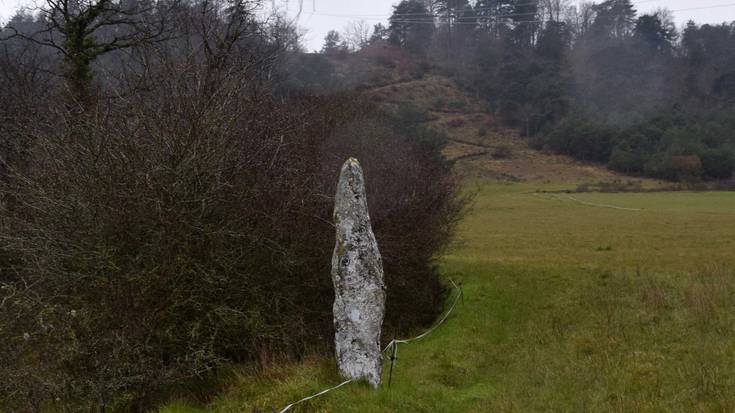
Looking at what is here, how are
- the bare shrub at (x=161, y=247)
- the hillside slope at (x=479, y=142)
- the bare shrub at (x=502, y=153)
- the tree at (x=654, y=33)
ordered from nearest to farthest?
the bare shrub at (x=161, y=247) → the hillside slope at (x=479, y=142) → the bare shrub at (x=502, y=153) → the tree at (x=654, y=33)

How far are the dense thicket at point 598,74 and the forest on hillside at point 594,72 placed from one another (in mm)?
178

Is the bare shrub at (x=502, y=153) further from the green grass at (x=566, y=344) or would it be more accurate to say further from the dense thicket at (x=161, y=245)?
the dense thicket at (x=161, y=245)

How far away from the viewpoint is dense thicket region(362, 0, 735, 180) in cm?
7519

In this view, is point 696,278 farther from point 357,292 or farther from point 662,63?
point 662,63

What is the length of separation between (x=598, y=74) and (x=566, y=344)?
317ft

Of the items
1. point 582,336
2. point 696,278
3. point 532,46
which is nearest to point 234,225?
point 582,336

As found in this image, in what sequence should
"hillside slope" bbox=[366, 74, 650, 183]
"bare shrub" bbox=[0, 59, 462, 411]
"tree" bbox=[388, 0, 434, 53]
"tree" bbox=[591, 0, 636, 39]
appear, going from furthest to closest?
"tree" bbox=[388, 0, 434, 53] < "tree" bbox=[591, 0, 636, 39] < "hillside slope" bbox=[366, 74, 650, 183] < "bare shrub" bbox=[0, 59, 462, 411]

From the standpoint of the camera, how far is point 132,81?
41.9 feet

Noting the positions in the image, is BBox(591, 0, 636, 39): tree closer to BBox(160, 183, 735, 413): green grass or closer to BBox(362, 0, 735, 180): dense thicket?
BBox(362, 0, 735, 180): dense thicket

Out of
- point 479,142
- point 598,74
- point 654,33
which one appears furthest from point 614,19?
point 479,142

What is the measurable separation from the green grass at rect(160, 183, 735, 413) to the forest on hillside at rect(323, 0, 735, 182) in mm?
53944

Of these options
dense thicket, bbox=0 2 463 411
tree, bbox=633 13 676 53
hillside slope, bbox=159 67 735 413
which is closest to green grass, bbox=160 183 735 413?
hillside slope, bbox=159 67 735 413

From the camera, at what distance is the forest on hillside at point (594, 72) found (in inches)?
2940

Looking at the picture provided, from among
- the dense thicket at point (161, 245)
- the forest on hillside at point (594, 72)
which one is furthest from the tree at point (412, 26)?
the dense thicket at point (161, 245)
